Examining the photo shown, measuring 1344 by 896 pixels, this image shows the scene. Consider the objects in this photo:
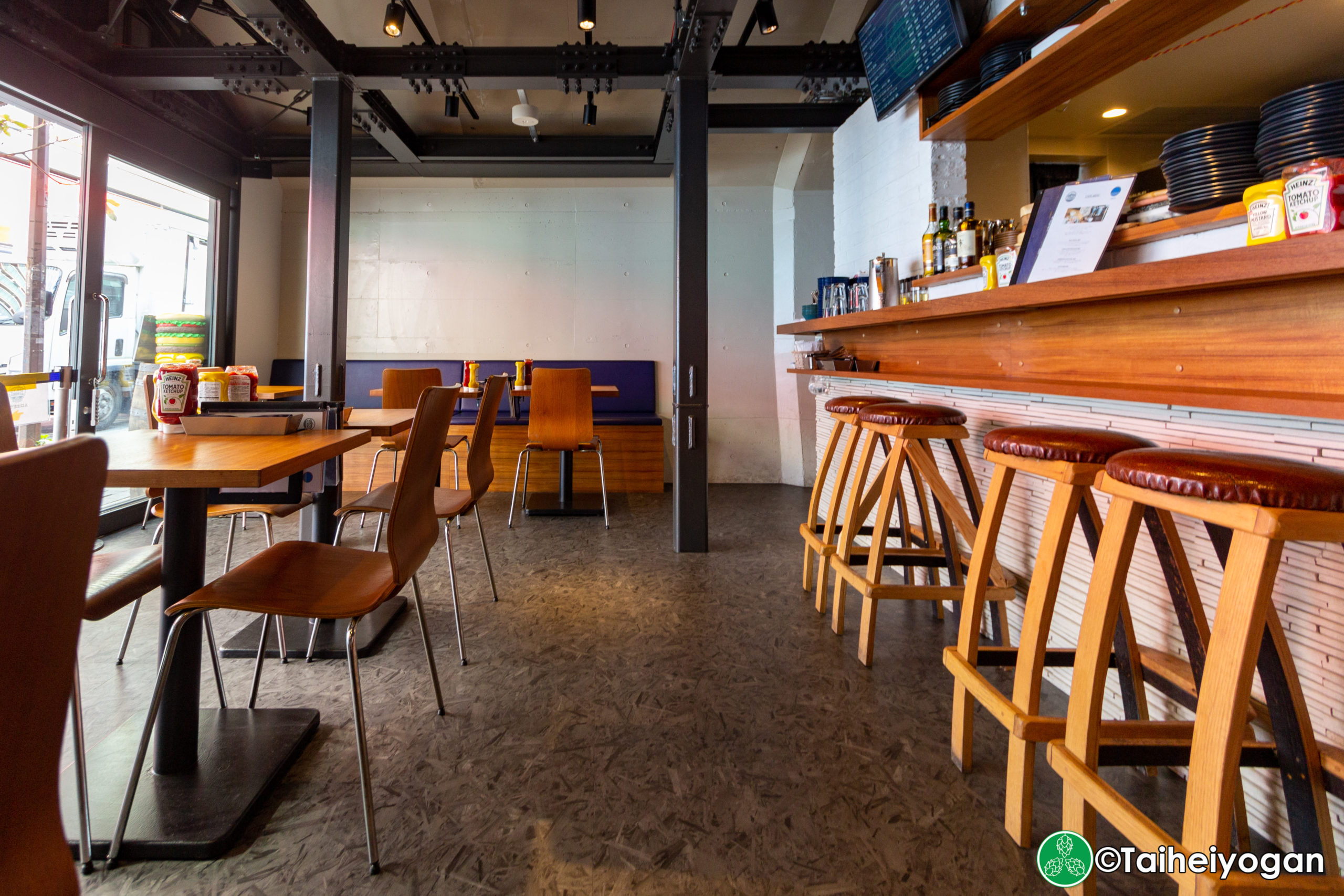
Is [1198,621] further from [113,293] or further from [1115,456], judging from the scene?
[113,293]

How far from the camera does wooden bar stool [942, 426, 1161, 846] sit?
1.34 meters

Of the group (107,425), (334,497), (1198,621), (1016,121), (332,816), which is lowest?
(332,816)

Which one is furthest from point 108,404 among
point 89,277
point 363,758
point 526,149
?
point 363,758

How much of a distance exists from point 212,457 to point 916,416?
1993mm

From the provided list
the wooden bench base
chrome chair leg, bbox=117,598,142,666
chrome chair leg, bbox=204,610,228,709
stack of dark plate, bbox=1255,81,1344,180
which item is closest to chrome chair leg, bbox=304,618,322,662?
chrome chair leg, bbox=204,610,228,709

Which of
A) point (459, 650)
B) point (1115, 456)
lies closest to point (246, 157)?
point (459, 650)

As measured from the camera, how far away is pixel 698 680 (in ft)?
6.95

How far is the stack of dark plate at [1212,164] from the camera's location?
157 centimetres

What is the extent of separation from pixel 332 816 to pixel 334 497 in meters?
1.57

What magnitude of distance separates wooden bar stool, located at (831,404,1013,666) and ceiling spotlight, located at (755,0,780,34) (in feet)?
7.87

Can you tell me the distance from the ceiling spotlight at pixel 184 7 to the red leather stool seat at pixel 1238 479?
14.5ft

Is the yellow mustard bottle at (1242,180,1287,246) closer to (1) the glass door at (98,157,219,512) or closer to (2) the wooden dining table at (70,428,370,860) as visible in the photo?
(2) the wooden dining table at (70,428,370,860)

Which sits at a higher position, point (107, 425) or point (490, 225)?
point (490, 225)

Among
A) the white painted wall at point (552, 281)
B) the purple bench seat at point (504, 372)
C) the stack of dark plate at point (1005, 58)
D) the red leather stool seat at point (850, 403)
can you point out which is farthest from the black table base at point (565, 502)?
A: the stack of dark plate at point (1005, 58)
